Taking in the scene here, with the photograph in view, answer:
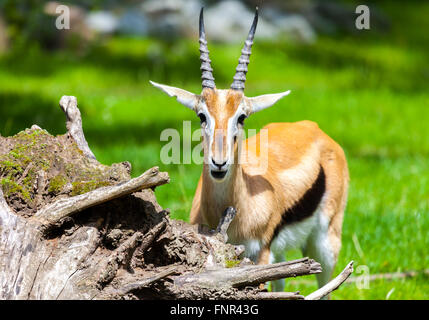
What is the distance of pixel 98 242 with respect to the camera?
3.59m

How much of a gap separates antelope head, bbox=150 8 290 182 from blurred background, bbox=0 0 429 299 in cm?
203

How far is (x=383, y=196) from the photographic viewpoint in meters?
8.91

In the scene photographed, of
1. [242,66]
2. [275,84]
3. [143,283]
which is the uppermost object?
[275,84]

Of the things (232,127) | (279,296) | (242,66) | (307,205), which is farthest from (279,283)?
(279,296)

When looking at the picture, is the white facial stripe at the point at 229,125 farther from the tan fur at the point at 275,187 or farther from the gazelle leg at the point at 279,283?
the gazelle leg at the point at 279,283

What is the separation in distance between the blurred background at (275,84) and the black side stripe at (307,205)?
0.80 metres

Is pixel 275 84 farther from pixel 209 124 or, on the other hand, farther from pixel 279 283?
pixel 209 124

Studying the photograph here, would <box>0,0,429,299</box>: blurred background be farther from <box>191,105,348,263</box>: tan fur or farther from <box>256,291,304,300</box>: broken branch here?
<box>256,291,304,300</box>: broken branch

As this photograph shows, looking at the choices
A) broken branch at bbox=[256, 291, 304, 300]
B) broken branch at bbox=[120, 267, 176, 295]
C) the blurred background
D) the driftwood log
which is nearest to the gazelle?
the blurred background

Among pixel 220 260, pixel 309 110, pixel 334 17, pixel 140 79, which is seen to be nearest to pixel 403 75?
pixel 334 17

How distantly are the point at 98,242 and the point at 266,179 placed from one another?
85.1 inches

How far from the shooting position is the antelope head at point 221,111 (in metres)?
4.41

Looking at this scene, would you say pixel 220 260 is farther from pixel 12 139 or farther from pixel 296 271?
pixel 12 139

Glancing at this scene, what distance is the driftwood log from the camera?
3.35 meters
